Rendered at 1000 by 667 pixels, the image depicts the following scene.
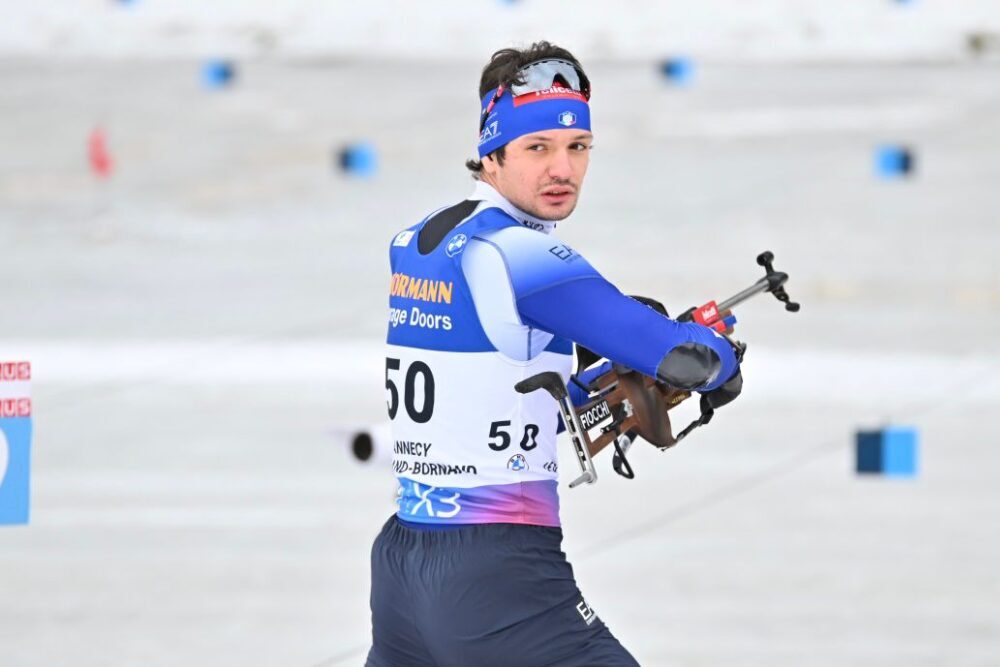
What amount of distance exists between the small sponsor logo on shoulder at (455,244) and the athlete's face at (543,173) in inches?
7.3

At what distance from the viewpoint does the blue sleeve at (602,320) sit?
388 centimetres

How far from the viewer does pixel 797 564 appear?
9094 millimetres

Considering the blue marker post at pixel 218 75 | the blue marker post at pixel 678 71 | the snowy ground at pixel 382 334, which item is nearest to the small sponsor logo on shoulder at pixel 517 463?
the snowy ground at pixel 382 334

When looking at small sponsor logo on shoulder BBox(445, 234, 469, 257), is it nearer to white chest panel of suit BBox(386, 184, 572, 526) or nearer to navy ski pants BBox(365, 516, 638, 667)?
white chest panel of suit BBox(386, 184, 572, 526)

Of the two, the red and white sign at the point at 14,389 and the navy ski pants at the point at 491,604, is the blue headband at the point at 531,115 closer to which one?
the navy ski pants at the point at 491,604

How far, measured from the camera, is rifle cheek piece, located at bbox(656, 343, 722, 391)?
3.88m

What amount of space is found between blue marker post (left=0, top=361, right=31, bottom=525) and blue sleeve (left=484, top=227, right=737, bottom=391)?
185cm

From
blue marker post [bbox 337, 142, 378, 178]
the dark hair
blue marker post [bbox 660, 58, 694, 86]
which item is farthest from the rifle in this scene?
blue marker post [bbox 660, 58, 694, 86]

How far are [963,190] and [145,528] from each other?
41.2 ft

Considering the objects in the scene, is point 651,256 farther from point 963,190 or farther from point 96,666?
point 96,666

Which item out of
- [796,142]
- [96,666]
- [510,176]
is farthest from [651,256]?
[510,176]

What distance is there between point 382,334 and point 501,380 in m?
11.0

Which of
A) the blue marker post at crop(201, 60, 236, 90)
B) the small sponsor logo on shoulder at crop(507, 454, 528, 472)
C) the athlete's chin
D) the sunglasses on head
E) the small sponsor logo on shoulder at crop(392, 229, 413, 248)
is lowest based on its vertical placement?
the small sponsor logo on shoulder at crop(507, 454, 528, 472)

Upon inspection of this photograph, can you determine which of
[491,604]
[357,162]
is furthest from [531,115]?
[357,162]
